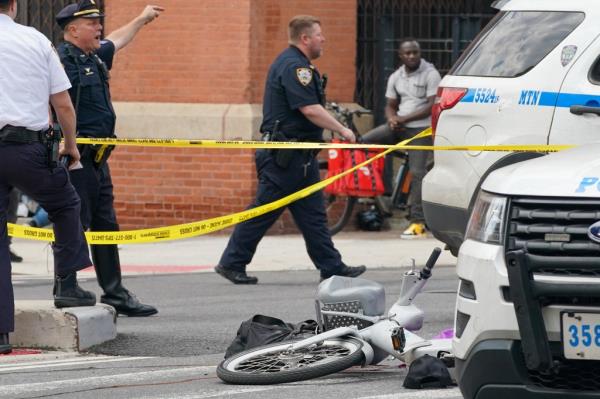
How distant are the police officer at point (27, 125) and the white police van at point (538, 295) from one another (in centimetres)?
334

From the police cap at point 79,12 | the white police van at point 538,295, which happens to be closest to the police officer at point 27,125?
the police cap at point 79,12

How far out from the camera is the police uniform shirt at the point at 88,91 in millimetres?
9445

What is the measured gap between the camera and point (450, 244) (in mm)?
9609

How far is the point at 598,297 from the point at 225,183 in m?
10.3

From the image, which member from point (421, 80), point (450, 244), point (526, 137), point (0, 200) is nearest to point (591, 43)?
point (526, 137)

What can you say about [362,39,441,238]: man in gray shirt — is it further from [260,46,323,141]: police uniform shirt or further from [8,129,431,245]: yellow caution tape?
[8,129,431,245]: yellow caution tape

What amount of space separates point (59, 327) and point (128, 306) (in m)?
1.46

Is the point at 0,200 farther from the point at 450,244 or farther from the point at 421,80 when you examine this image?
the point at 421,80

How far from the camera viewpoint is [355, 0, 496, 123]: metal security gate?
16.4 meters

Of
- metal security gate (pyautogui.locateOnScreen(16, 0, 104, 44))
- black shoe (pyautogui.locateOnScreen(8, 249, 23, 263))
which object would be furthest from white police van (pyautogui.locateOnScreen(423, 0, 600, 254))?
metal security gate (pyautogui.locateOnScreen(16, 0, 104, 44))

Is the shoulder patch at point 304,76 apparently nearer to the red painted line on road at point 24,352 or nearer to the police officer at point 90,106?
the police officer at point 90,106

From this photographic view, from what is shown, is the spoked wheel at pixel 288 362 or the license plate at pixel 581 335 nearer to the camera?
the license plate at pixel 581 335

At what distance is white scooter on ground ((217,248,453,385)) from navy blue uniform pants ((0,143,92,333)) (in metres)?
1.50

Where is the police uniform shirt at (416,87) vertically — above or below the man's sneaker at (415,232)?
above
